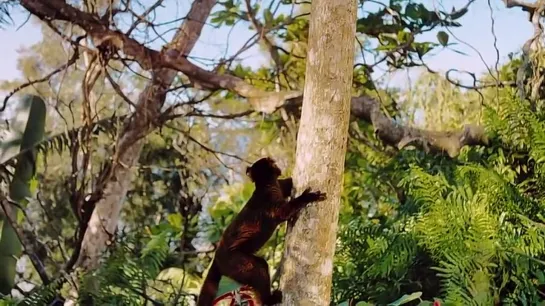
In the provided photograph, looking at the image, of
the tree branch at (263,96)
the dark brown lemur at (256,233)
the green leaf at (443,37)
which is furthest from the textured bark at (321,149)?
the green leaf at (443,37)

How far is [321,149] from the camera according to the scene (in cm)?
186

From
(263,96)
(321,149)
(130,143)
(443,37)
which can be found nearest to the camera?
(321,149)

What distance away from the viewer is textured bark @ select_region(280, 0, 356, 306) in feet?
6.01

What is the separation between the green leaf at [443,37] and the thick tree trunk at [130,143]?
117 cm

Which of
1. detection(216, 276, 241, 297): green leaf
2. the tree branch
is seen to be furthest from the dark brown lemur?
the tree branch

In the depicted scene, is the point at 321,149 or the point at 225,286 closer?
the point at 321,149

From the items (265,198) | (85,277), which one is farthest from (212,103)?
(265,198)

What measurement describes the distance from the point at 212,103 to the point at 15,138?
57.7 inches

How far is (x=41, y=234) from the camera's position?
6.40 meters

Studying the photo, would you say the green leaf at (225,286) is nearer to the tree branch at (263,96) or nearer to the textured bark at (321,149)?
the textured bark at (321,149)

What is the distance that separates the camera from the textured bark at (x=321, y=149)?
1.83 m

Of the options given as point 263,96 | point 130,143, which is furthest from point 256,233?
point 130,143

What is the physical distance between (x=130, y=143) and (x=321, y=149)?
209 centimetres

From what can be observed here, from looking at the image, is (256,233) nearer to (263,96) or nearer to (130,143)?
(263,96)
